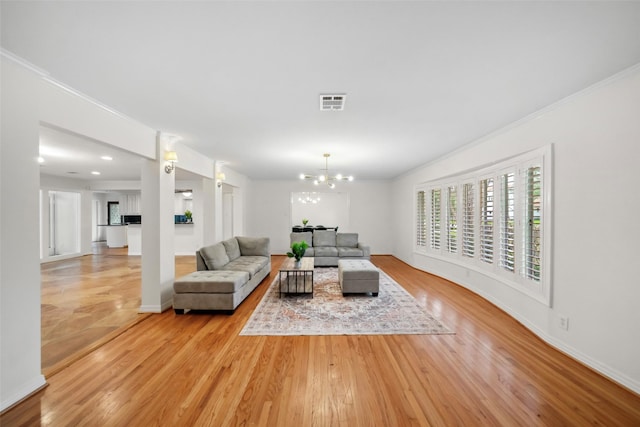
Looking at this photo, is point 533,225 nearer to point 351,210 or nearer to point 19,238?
point 19,238

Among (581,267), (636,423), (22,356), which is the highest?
(581,267)

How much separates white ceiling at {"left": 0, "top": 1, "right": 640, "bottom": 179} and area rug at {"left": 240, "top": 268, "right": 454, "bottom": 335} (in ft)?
8.31

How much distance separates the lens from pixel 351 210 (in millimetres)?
9172

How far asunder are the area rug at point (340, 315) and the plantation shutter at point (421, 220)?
2.30 meters

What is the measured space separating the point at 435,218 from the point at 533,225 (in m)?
2.88

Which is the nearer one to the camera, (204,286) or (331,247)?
(204,286)

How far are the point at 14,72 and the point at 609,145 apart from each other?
485cm

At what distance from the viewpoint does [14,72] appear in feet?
6.61


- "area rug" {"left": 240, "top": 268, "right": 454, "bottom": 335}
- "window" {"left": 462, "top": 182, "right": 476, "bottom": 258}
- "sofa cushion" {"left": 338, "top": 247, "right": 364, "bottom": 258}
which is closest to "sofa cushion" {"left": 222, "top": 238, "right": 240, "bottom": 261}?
"area rug" {"left": 240, "top": 268, "right": 454, "bottom": 335}

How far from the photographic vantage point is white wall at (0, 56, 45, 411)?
1.94m

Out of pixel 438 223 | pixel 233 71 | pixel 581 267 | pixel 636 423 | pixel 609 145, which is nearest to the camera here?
pixel 636 423

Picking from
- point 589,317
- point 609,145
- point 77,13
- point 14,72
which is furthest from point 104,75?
point 589,317

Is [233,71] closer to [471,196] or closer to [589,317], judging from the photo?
[589,317]

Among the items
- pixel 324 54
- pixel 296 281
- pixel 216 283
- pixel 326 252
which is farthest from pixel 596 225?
pixel 326 252
